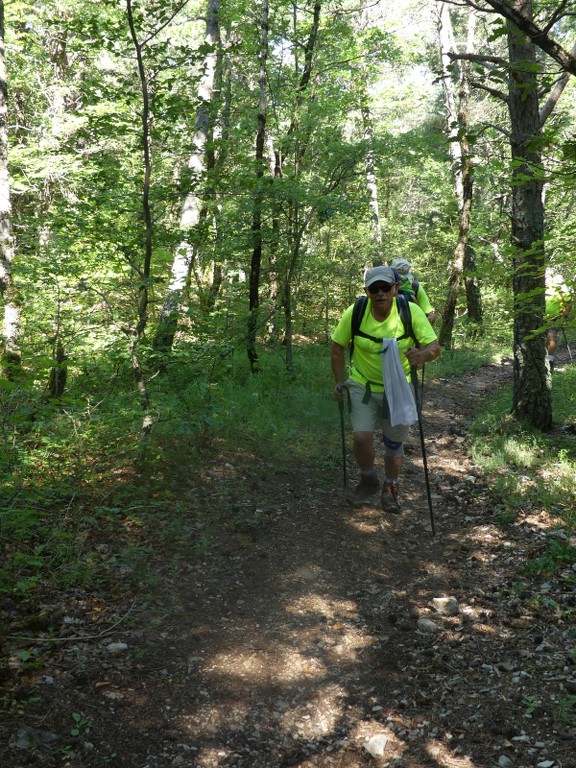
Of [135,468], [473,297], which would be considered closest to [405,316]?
[135,468]

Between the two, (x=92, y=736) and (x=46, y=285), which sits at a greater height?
(x=46, y=285)

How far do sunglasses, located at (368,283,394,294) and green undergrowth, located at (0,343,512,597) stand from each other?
2.28 m

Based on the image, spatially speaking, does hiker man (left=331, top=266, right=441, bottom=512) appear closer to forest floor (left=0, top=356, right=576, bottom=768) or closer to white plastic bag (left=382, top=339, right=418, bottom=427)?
white plastic bag (left=382, top=339, right=418, bottom=427)

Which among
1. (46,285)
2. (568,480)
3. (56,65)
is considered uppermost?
(56,65)

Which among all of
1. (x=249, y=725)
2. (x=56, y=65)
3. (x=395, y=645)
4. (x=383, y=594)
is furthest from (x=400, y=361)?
(x=56, y=65)

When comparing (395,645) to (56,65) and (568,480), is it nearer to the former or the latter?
(568,480)

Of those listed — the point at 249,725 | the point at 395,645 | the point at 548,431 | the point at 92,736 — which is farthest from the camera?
the point at 548,431

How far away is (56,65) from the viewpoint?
18250 mm

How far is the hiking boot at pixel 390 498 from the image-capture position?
636cm

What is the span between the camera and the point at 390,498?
21.0ft

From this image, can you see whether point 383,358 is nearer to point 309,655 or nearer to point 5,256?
point 309,655

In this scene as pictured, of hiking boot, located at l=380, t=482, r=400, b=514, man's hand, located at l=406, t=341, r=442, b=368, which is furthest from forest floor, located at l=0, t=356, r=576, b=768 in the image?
man's hand, located at l=406, t=341, r=442, b=368

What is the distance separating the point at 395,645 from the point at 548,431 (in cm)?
544

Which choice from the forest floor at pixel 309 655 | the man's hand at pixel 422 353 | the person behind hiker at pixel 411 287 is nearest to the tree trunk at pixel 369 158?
the person behind hiker at pixel 411 287
